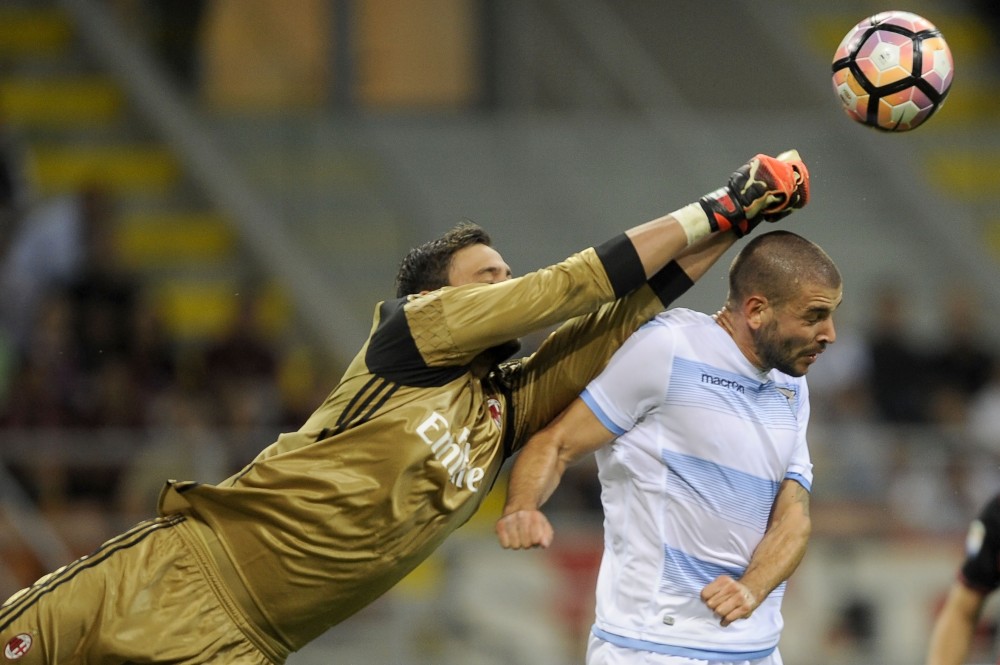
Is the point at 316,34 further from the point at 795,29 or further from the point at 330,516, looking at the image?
the point at 330,516

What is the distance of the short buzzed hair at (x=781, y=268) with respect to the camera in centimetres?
479

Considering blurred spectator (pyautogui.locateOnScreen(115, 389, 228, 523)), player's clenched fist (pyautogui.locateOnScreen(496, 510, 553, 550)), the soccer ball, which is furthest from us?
blurred spectator (pyautogui.locateOnScreen(115, 389, 228, 523))

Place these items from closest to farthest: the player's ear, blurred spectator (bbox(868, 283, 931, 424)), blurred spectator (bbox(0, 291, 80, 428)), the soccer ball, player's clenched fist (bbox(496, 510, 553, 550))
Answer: player's clenched fist (bbox(496, 510, 553, 550)) < the player's ear < the soccer ball < blurred spectator (bbox(0, 291, 80, 428)) < blurred spectator (bbox(868, 283, 931, 424))

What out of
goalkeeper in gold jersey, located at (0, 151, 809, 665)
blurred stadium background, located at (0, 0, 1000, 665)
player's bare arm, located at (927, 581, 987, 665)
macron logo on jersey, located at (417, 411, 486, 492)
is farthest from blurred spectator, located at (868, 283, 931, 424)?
macron logo on jersey, located at (417, 411, 486, 492)

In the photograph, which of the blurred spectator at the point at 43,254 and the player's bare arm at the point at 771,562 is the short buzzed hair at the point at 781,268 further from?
the blurred spectator at the point at 43,254

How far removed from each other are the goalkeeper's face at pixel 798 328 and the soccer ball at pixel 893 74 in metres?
0.68

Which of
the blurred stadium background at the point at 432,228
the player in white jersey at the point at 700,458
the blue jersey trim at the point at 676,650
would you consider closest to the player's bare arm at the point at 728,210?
the player in white jersey at the point at 700,458

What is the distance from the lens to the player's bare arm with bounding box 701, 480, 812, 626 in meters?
4.64

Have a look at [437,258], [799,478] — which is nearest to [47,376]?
[437,258]

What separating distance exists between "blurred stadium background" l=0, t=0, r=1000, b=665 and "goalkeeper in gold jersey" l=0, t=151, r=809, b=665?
373 centimetres

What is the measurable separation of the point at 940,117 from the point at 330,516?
10754 mm

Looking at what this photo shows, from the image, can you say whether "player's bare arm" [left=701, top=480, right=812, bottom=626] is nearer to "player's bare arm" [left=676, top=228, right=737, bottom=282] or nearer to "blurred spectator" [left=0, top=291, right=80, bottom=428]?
"player's bare arm" [left=676, top=228, right=737, bottom=282]

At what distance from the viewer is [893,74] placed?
5059mm

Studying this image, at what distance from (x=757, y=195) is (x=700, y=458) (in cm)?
81
